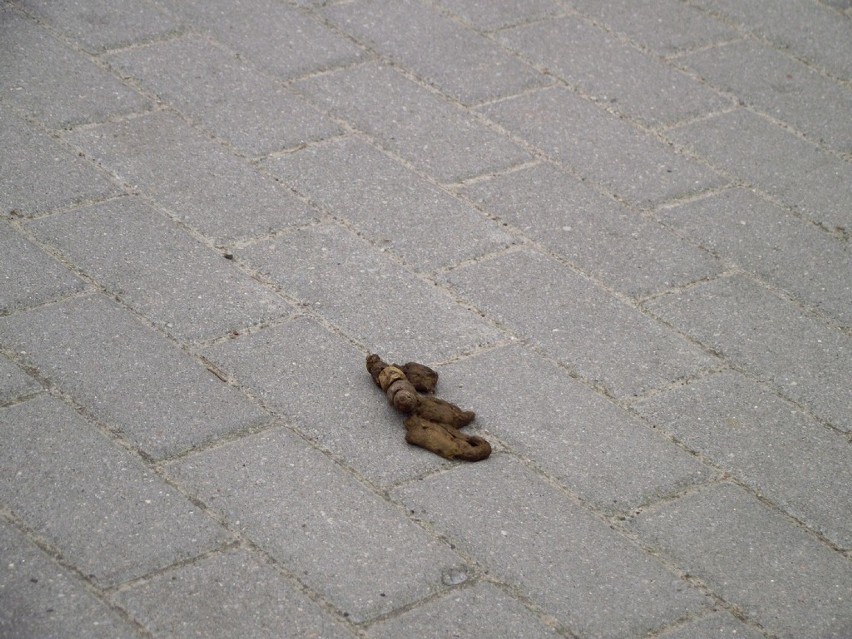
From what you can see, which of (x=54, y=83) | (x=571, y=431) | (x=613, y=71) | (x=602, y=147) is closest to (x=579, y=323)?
(x=571, y=431)

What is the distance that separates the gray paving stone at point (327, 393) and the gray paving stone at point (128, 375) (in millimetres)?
94

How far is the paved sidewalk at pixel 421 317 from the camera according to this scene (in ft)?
9.37

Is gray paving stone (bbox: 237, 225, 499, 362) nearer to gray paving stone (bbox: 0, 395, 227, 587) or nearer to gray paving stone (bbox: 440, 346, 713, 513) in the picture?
gray paving stone (bbox: 440, 346, 713, 513)

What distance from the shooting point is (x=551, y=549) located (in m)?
2.98

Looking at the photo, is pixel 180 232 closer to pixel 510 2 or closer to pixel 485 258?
pixel 485 258

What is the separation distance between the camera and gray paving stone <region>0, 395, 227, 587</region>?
278 cm

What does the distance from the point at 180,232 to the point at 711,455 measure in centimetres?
178

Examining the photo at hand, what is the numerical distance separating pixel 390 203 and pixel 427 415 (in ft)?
3.56

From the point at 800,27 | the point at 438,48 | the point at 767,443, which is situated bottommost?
the point at 767,443

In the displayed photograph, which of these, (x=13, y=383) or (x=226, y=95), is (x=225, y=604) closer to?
(x=13, y=383)

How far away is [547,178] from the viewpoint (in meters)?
4.34

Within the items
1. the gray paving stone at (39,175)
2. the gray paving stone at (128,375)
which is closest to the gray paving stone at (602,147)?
the gray paving stone at (39,175)

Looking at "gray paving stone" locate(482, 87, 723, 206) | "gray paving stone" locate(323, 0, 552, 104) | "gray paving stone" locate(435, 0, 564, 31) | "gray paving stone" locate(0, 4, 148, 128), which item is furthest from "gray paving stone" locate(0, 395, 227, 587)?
"gray paving stone" locate(435, 0, 564, 31)

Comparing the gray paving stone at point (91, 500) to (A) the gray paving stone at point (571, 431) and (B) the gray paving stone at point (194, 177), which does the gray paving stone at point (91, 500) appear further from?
(B) the gray paving stone at point (194, 177)
